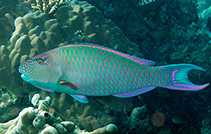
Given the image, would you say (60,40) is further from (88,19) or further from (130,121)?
(130,121)

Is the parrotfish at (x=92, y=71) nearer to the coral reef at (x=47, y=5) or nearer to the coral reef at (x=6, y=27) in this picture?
the coral reef at (x=6, y=27)

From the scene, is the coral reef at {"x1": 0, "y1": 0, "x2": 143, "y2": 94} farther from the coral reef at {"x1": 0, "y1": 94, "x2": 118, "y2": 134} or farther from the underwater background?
the coral reef at {"x1": 0, "y1": 94, "x2": 118, "y2": 134}

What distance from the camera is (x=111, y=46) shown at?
349 cm

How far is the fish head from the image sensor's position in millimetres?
2033

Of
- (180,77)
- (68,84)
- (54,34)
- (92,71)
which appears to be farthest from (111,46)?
(180,77)

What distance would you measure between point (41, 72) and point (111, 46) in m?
1.92

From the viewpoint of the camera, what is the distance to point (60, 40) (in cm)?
316

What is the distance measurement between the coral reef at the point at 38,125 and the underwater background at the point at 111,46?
0.8 inches

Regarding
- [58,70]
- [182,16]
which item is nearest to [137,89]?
[58,70]

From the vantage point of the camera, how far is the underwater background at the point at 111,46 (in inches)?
113

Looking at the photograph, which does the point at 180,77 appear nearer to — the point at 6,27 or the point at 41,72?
the point at 41,72

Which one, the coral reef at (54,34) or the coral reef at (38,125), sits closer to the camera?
the coral reef at (38,125)

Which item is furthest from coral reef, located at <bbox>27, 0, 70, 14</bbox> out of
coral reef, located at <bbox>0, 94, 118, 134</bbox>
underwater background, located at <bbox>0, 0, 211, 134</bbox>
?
coral reef, located at <bbox>0, 94, 118, 134</bbox>

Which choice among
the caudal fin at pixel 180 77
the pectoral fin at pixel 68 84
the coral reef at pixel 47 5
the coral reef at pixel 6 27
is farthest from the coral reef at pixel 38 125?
the coral reef at pixel 47 5
